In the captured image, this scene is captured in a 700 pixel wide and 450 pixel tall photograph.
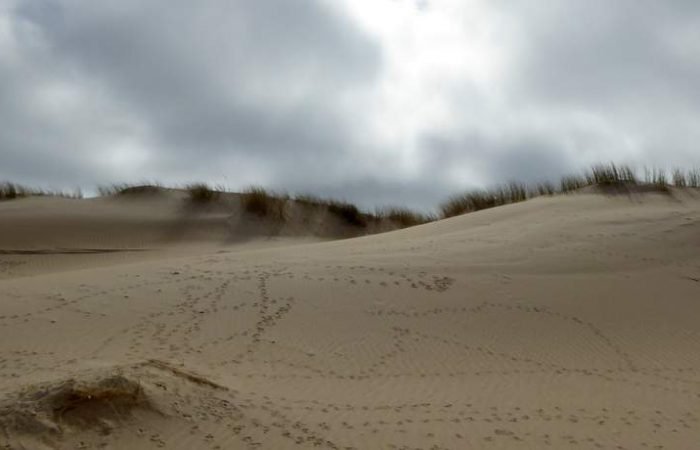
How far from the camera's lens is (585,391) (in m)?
5.09

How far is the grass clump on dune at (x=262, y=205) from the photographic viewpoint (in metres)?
14.9

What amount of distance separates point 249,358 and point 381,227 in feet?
34.8

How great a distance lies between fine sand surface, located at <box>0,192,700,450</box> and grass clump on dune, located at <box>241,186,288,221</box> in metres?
5.59

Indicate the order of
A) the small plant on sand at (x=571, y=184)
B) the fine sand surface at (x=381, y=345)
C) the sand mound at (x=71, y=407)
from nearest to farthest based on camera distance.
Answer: the sand mound at (x=71, y=407)
the fine sand surface at (x=381, y=345)
the small plant on sand at (x=571, y=184)

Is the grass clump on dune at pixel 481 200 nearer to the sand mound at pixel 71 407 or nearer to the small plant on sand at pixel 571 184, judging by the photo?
the small plant on sand at pixel 571 184

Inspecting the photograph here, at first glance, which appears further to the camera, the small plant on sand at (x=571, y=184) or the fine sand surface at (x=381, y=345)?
the small plant on sand at (x=571, y=184)

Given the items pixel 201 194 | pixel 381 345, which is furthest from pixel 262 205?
pixel 381 345

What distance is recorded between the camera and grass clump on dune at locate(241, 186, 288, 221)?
1486 centimetres

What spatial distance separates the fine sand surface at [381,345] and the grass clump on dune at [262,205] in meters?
5.59

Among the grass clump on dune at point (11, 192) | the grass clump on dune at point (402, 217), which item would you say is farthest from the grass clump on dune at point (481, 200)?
the grass clump on dune at point (11, 192)

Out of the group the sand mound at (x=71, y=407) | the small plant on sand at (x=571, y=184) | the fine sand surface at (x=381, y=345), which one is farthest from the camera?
the small plant on sand at (x=571, y=184)

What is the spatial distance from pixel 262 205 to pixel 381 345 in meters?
9.56

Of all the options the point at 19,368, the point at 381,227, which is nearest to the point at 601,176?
the point at 381,227

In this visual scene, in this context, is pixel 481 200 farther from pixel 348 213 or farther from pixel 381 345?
pixel 381 345
